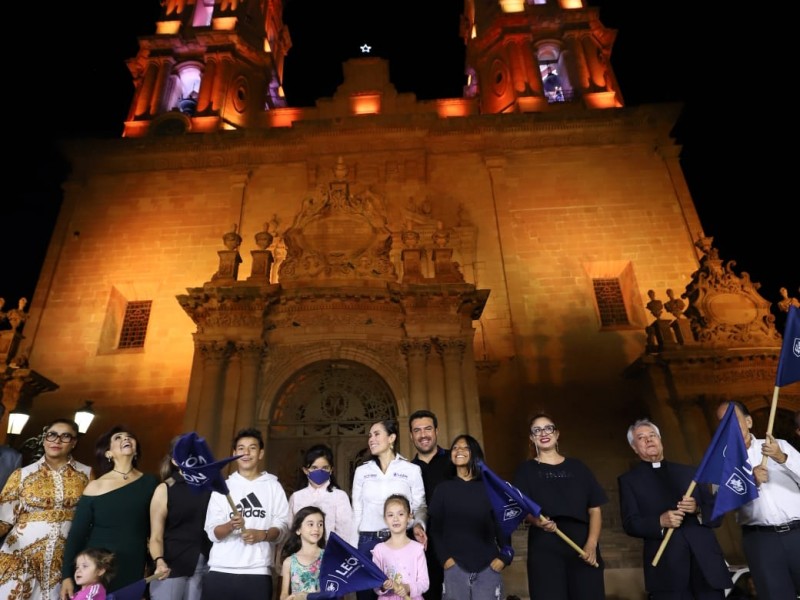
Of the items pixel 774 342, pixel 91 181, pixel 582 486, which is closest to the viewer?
pixel 582 486

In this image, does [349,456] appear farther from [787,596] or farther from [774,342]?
[774,342]

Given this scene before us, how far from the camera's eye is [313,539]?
16.5 ft

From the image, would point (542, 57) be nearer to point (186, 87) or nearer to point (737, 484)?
point (186, 87)

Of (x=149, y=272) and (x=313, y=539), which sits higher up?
(x=149, y=272)

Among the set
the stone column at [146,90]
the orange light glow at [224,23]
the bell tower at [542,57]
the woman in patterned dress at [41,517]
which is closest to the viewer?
the woman in patterned dress at [41,517]

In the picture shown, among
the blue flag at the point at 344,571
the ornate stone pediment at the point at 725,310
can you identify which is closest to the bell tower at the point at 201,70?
the ornate stone pediment at the point at 725,310

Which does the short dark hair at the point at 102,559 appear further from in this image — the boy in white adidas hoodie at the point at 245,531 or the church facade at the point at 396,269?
the church facade at the point at 396,269

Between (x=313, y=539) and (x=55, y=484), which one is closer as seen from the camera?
(x=313, y=539)

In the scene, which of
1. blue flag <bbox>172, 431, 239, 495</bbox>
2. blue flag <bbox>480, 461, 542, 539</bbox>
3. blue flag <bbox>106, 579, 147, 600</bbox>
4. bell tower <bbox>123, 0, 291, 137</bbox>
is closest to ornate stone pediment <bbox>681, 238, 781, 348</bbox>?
blue flag <bbox>480, 461, 542, 539</bbox>

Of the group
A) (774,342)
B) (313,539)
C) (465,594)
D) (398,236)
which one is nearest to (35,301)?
(398,236)

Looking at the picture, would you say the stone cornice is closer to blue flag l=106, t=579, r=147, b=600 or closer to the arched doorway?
the arched doorway

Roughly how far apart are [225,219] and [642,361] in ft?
46.1

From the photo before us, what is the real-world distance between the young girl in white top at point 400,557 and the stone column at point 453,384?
6187 mm

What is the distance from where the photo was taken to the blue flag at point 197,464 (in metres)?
5.01
